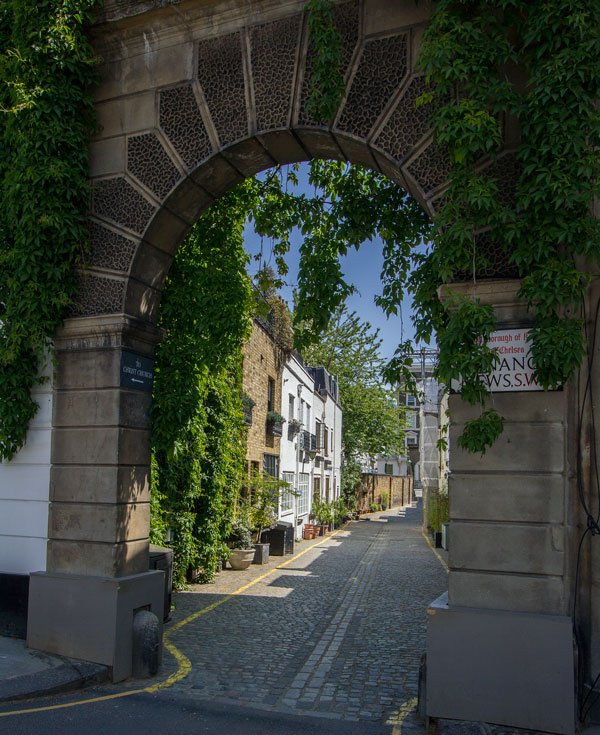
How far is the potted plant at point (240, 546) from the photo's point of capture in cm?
1612

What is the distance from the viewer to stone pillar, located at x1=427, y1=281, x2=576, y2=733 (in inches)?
233

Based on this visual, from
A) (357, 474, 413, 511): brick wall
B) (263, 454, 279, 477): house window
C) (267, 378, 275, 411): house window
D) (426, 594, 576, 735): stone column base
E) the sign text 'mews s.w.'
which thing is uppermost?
(267, 378, 275, 411): house window

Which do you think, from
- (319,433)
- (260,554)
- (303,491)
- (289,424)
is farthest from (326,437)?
(260,554)

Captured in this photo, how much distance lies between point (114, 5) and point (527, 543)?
690cm

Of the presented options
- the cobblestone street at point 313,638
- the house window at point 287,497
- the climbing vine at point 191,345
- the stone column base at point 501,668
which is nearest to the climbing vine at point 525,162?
the stone column base at point 501,668

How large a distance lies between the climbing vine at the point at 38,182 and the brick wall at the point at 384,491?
A: 38.3 metres

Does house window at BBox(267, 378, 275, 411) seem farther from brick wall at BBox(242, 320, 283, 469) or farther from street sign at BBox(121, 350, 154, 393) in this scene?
street sign at BBox(121, 350, 154, 393)

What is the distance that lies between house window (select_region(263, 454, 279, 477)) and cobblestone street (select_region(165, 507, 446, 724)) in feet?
12.3

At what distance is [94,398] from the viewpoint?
801 centimetres

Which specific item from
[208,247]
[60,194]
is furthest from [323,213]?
[60,194]

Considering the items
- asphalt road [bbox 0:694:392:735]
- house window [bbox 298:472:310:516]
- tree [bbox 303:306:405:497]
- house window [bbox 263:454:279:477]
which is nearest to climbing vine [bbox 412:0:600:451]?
asphalt road [bbox 0:694:392:735]

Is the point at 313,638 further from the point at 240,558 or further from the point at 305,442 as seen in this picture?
the point at 305,442

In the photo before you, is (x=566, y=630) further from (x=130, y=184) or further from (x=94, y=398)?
(x=130, y=184)

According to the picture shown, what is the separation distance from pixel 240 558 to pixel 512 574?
1063 centimetres
